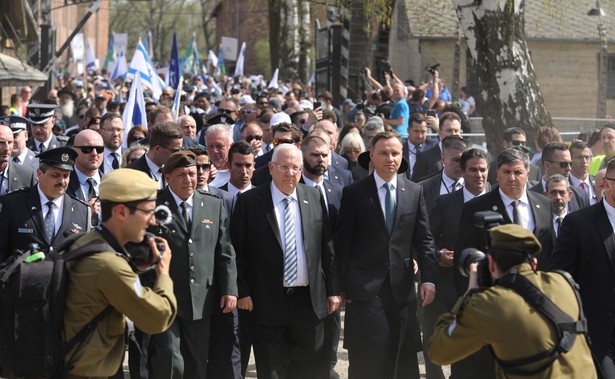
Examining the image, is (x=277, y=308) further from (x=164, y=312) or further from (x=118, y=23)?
(x=118, y=23)

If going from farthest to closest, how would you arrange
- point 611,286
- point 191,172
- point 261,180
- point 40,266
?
point 261,180, point 191,172, point 611,286, point 40,266

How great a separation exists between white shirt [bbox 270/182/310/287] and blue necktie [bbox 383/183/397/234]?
72 centimetres

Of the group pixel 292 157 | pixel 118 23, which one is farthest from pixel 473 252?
pixel 118 23

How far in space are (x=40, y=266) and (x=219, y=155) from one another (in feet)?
16.7

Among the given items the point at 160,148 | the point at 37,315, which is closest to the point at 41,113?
the point at 160,148

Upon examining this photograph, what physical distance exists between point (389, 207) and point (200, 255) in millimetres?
1584

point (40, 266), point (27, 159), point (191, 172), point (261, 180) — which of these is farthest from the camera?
point (27, 159)

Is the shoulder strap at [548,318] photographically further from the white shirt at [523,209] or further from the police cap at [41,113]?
the police cap at [41,113]

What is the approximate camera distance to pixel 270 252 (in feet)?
26.3

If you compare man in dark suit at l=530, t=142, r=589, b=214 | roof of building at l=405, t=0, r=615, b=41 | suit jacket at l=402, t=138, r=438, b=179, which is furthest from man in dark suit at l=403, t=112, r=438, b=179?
roof of building at l=405, t=0, r=615, b=41

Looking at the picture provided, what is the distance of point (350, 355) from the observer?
838 cm

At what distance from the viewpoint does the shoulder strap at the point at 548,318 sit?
4.99 m

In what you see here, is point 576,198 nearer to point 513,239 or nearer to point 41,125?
point 513,239

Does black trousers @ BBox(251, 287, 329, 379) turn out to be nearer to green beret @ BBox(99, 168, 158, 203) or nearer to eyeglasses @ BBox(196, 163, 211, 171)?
eyeglasses @ BBox(196, 163, 211, 171)
